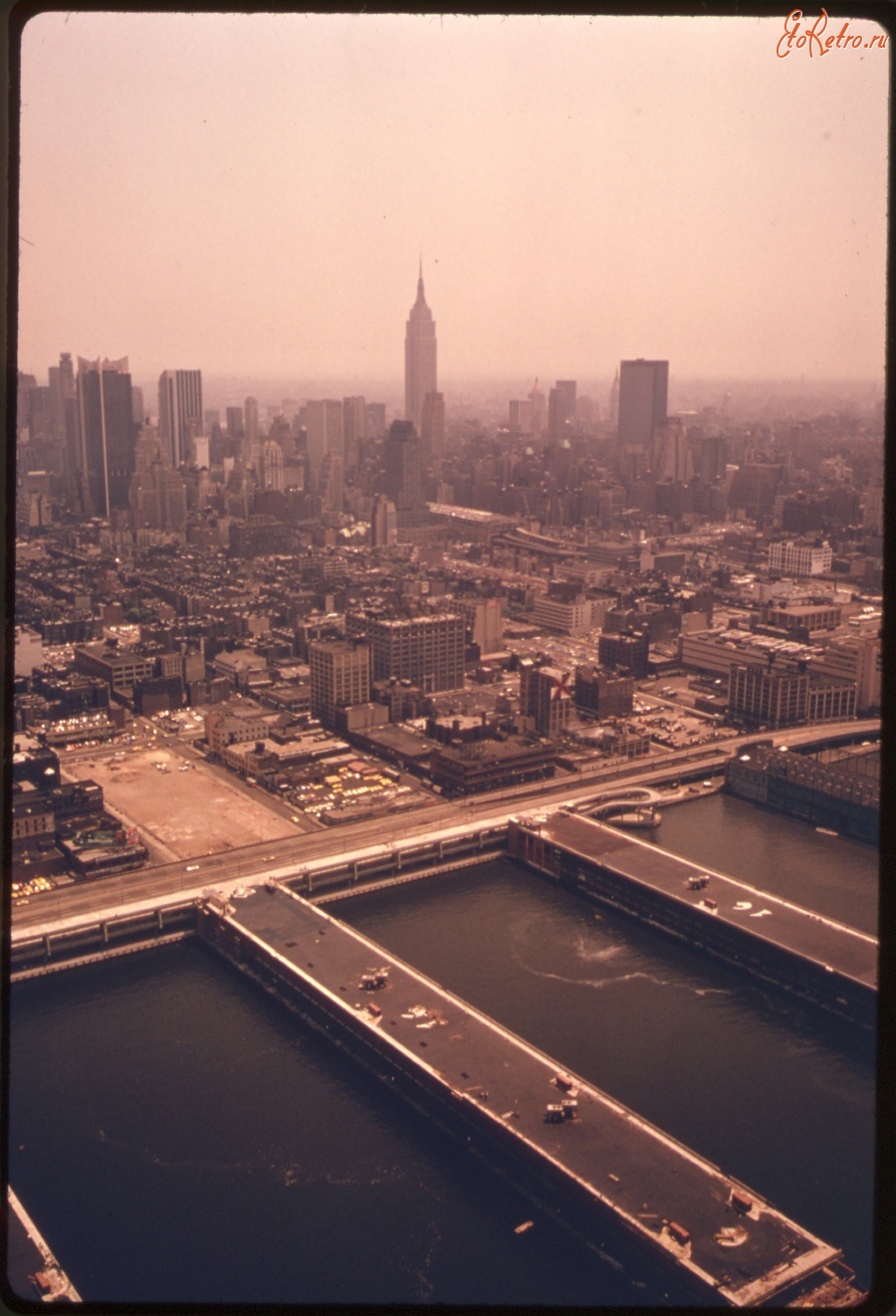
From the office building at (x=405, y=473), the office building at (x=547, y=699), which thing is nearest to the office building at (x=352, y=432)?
the office building at (x=405, y=473)

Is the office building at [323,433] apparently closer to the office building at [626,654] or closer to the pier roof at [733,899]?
the office building at [626,654]

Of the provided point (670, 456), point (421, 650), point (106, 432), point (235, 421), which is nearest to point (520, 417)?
point (670, 456)

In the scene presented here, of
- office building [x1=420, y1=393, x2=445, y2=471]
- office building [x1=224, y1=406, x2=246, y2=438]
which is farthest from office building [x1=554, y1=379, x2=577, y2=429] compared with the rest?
office building [x1=224, y1=406, x2=246, y2=438]

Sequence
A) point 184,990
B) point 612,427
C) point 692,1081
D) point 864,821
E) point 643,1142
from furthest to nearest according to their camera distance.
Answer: point 612,427, point 864,821, point 184,990, point 692,1081, point 643,1142

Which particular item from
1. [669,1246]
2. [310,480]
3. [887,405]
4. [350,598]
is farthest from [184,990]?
[310,480]

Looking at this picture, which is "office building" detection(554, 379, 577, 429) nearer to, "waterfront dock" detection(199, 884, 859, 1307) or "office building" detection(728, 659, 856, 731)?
"office building" detection(728, 659, 856, 731)

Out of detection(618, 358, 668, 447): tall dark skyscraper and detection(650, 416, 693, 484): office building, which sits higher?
detection(618, 358, 668, 447): tall dark skyscraper

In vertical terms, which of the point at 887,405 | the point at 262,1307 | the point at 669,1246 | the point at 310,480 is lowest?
the point at 669,1246

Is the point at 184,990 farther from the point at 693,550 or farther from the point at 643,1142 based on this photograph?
the point at 693,550
